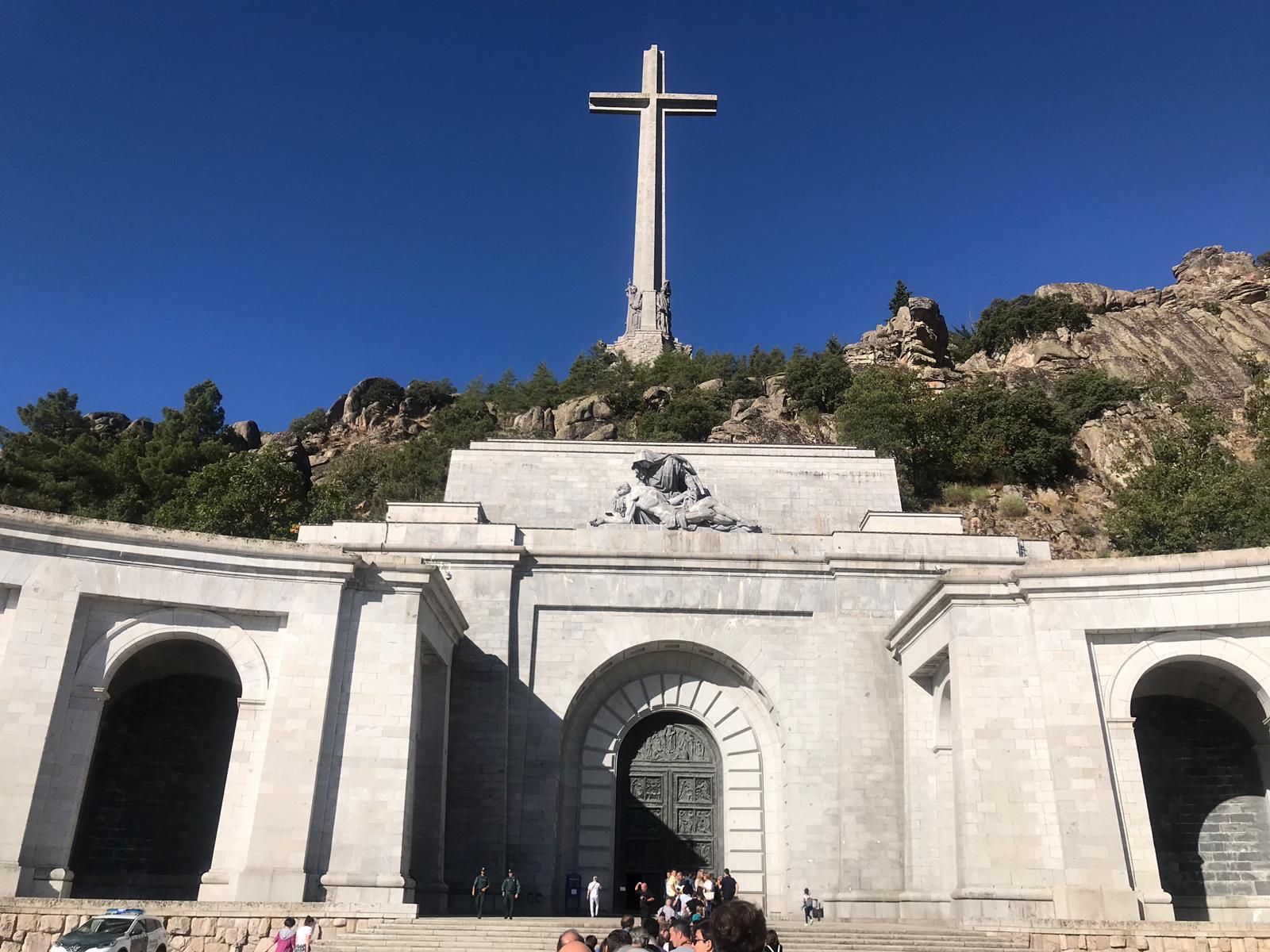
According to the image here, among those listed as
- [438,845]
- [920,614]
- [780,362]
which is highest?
[780,362]

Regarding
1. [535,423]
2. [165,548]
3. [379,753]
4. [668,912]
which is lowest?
[668,912]

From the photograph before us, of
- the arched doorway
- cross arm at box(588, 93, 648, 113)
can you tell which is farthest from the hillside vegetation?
the arched doorway

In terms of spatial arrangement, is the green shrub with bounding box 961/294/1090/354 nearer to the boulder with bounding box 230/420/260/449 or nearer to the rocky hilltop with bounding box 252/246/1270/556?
the rocky hilltop with bounding box 252/246/1270/556

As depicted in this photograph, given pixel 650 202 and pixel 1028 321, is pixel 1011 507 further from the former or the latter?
pixel 650 202

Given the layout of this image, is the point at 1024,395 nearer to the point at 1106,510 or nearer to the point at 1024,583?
the point at 1106,510

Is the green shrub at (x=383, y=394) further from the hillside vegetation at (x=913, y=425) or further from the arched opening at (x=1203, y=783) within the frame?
the arched opening at (x=1203, y=783)

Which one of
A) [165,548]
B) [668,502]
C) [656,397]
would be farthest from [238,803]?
[656,397]

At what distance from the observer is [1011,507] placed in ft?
147

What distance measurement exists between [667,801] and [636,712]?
2009mm

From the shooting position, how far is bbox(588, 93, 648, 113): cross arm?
214ft

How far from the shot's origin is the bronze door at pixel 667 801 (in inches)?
906

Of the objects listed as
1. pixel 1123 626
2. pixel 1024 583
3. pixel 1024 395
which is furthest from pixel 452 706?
pixel 1024 395

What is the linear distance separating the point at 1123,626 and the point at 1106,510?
26.6 m

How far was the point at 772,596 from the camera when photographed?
2419cm
